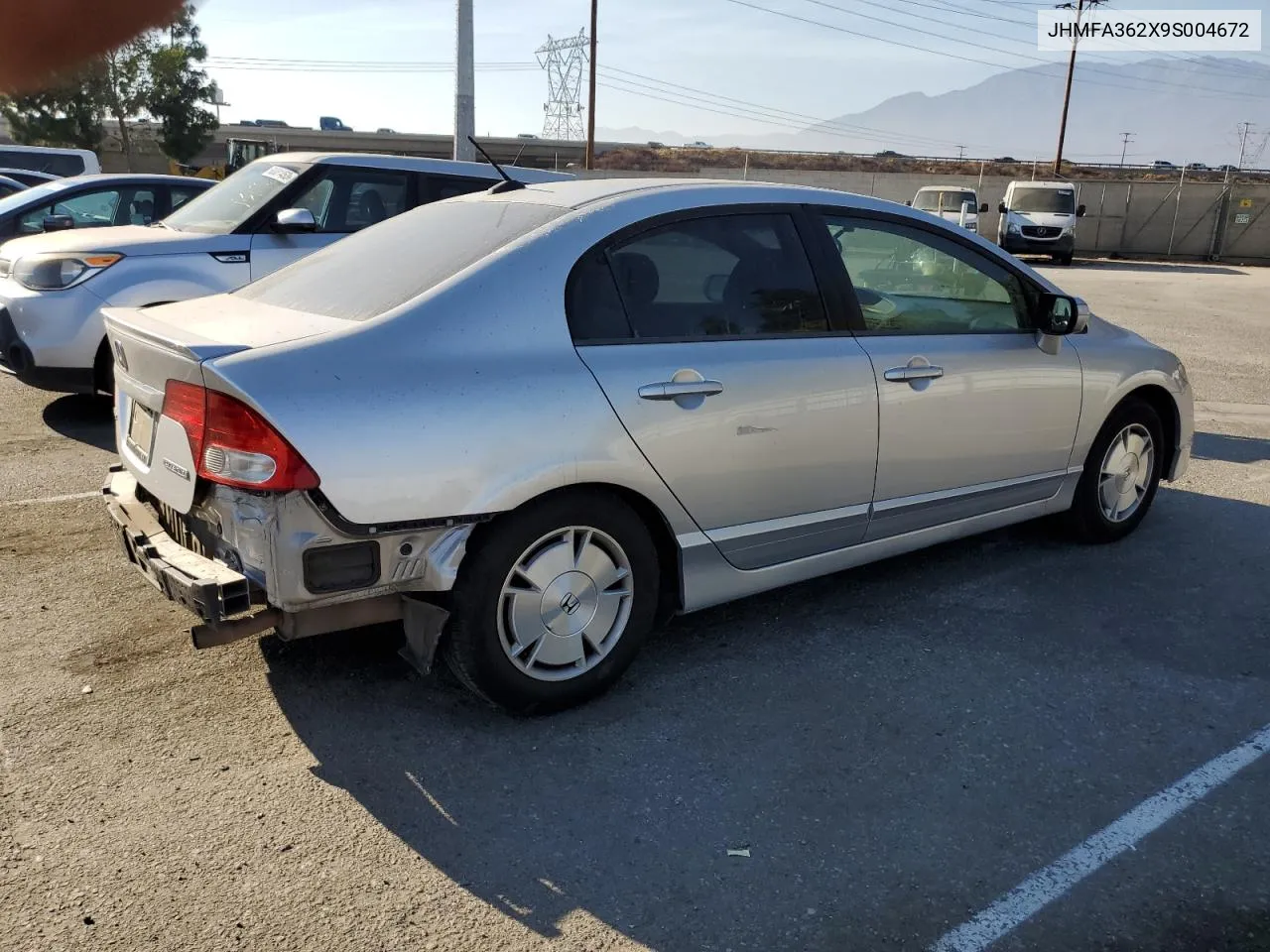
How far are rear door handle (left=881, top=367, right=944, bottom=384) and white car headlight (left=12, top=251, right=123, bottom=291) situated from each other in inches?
206

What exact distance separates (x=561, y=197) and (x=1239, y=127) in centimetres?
10322

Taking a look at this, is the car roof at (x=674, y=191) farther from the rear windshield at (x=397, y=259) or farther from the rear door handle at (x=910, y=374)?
the rear door handle at (x=910, y=374)

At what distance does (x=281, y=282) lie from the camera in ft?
12.9

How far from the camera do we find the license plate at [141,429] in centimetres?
337

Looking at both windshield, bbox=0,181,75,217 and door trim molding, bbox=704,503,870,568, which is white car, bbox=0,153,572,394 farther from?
door trim molding, bbox=704,503,870,568

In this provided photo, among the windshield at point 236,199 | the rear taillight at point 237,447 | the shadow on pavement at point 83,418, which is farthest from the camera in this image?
the windshield at point 236,199

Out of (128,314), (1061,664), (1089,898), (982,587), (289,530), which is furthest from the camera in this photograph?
(982,587)

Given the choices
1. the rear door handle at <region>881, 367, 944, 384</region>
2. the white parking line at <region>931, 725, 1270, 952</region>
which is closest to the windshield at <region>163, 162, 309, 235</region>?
the rear door handle at <region>881, 367, 944, 384</region>

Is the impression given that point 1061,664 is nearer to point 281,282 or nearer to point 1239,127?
point 281,282

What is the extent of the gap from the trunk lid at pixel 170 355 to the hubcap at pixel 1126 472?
374 centimetres

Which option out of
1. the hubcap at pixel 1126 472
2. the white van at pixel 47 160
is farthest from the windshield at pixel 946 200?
the hubcap at pixel 1126 472

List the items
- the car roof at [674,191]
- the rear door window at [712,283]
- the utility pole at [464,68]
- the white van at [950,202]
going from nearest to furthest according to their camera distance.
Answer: the rear door window at [712,283] → the car roof at [674,191] → the utility pole at [464,68] → the white van at [950,202]

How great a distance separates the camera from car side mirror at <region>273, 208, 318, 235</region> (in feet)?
22.5

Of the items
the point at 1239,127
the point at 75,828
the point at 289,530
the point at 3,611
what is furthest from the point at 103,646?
the point at 1239,127
